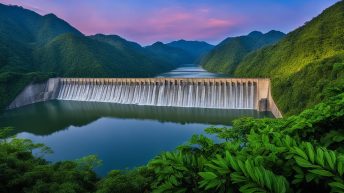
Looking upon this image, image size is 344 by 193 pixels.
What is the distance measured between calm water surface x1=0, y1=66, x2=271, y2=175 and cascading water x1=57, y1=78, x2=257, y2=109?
1.85 m

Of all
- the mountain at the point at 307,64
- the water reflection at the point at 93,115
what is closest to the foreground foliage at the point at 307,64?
the mountain at the point at 307,64

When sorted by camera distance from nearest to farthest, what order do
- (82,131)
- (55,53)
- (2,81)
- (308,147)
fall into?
(308,147), (82,131), (2,81), (55,53)

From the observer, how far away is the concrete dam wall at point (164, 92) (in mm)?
37188

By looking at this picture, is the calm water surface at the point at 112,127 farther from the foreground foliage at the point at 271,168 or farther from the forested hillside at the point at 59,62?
the foreground foliage at the point at 271,168

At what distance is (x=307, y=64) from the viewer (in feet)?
110

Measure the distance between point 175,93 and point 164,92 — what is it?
6.15 feet

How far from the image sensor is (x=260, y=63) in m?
62.1

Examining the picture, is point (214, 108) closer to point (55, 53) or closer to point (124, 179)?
point (124, 179)

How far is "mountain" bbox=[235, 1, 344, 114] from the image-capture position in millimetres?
26688

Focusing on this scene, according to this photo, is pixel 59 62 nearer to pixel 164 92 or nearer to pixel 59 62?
pixel 59 62

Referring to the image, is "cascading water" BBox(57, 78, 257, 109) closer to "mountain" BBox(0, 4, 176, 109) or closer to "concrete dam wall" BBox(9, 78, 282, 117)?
"concrete dam wall" BBox(9, 78, 282, 117)

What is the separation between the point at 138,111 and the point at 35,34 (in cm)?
12506

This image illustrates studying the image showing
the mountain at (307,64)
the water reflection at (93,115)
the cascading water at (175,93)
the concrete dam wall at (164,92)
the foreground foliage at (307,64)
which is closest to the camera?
the foreground foliage at (307,64)

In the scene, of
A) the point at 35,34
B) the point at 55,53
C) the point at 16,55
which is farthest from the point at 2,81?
the point at 35,34
